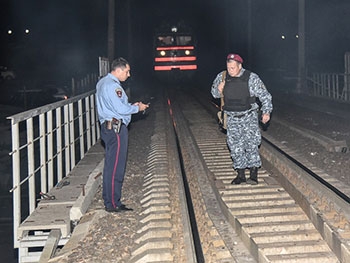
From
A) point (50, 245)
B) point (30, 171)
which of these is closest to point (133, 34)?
point (30, 171)

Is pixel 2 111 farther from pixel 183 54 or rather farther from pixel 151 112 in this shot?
pixel 183 54

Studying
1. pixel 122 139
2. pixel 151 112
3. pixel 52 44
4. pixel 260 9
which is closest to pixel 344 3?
pixel 260 9

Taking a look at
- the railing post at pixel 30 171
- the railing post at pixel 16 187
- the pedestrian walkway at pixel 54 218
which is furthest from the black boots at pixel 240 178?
the railing post at pixel 16 187

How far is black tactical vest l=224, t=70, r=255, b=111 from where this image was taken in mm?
7879

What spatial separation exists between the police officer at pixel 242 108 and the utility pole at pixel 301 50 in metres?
21.1

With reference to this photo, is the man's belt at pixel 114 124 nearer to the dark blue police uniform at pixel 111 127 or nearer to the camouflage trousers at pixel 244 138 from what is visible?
the dark blue police uniform at pixel 111 127

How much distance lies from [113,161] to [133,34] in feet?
170

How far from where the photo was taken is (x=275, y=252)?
5.69 meters

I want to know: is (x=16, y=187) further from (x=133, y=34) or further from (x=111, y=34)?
(x=133, y=34)

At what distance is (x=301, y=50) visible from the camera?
94.8 feet

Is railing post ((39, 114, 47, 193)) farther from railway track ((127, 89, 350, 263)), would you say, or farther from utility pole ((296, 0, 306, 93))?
utility pole ((296, 0, 306, 93))

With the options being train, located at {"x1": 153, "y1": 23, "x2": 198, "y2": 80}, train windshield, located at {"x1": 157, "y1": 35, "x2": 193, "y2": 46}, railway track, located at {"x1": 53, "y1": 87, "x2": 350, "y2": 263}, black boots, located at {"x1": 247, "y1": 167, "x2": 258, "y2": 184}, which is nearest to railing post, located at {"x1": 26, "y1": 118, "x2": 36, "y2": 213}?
railway track, located at {"x1": 53, "y1": 87, "x2": 350, "y2": 263}

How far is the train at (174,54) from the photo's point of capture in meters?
35.2

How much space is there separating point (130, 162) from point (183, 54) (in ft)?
81.4
